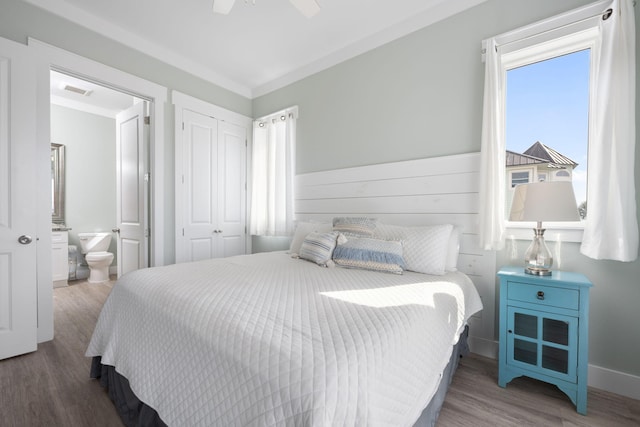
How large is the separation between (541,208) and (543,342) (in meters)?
0.79

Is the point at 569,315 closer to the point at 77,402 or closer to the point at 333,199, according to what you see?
the point at 333,199

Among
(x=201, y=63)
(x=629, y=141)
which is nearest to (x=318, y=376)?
(x=629, y=141)

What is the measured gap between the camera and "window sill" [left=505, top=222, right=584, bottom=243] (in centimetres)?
186

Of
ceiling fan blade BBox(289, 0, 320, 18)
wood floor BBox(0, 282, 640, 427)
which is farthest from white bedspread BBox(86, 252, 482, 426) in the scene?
ceiling fan blade BBox(289, 0, 320, 18)

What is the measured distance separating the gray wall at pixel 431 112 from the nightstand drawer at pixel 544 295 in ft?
1.23

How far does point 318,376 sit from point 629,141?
7.00 feet

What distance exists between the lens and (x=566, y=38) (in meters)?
1.92

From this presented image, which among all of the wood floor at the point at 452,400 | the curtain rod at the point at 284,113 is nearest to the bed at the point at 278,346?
the wood floor at the point at 452,400

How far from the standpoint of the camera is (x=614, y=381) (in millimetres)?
1766

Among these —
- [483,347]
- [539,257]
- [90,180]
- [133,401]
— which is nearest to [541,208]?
[539,257]

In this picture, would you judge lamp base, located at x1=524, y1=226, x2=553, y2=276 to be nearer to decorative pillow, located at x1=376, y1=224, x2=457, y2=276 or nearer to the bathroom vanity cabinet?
decorative pillow, located at x1=376, y1=224, x2=457, y2=276

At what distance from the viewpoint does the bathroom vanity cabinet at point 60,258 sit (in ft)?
13.4

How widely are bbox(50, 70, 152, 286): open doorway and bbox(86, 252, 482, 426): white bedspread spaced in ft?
7.30

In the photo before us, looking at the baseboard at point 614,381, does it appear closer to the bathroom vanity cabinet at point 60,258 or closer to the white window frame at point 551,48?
the white window frame at point 551,48
